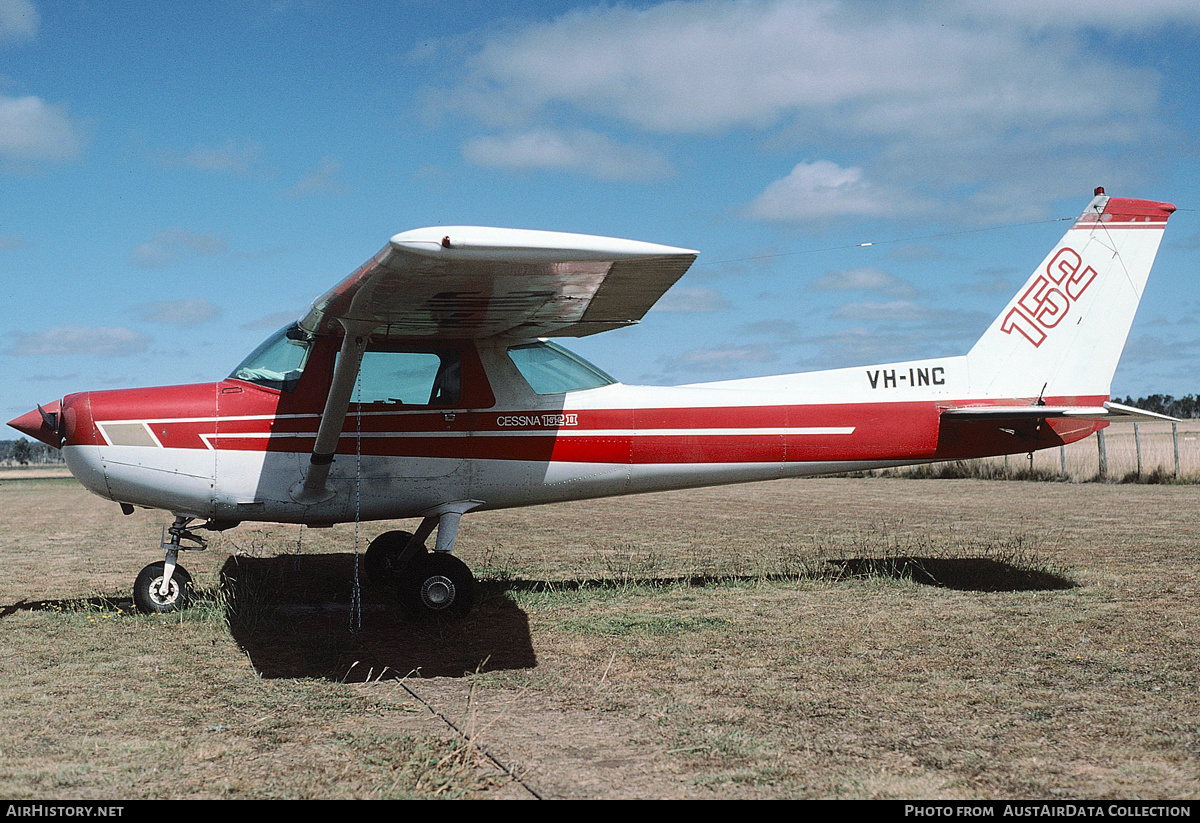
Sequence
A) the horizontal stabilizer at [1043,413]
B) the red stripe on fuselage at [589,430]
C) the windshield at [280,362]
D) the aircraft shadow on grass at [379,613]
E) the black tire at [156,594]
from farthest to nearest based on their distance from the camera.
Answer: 1. the horizontal stabilizer at [1043,413]
2. the black tire at [156,594]
3. the windshield at [280,362]
4. the red stripe on fuselage at [589,430]
5. the aircraft shadow on grass at [379,613]

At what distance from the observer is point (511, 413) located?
7.72 m

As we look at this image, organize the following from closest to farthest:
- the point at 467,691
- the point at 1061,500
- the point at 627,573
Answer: the point at 467,691
the point at 627,573
the point at 1061,500

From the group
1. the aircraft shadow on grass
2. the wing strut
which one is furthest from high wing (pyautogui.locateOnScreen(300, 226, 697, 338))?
the aircraft shadow on grass

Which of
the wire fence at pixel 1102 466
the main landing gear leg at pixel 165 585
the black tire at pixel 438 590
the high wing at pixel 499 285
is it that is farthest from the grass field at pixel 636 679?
the wire fence at pixel 1102 466

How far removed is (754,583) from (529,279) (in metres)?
4.30

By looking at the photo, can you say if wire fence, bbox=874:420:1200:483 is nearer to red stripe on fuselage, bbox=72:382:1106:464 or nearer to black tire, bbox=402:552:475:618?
red stripe on fuselage, bbox=72:382:1106:464

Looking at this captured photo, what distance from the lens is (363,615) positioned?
7.70 m

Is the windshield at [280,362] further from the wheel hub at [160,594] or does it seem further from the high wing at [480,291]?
the wheel hub at [160,594]

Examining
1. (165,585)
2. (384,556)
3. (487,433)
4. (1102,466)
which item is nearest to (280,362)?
(487,433)

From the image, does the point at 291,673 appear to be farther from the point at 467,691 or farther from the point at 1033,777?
the point at 1033,777

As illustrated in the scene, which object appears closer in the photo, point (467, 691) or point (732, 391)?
point (467, 691)

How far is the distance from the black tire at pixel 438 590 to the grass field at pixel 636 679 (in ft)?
0.54

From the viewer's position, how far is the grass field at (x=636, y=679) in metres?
3.88

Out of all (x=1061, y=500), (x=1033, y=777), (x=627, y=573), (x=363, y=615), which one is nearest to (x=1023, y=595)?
(x=627, y=573)
